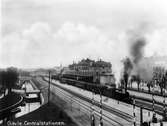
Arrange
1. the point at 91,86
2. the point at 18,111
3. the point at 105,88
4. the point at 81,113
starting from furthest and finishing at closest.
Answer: the point at 91,86, the point at 105,88, the point at 18,111, the point at 81,113

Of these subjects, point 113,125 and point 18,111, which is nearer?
point 113,125

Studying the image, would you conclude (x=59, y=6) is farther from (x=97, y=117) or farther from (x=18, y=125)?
(x=97, y=117)

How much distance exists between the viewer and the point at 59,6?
58.2 ft

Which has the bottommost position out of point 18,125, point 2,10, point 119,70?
point 18,125

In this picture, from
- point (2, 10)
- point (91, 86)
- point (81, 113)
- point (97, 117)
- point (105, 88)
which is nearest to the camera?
point (2, 10)

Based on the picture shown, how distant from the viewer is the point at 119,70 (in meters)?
52.9

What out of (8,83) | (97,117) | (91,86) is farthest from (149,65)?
(97,117)

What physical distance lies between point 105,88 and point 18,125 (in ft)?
96.5

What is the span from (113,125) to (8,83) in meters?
44.9

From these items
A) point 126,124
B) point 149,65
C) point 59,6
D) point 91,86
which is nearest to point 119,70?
point 91,86

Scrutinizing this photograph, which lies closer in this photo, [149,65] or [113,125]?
[113,125]

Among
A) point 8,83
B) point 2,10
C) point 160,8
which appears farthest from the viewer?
point 8,83

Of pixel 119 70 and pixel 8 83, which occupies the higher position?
pixel 119 70

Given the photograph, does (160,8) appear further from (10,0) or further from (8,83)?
(8,83)
